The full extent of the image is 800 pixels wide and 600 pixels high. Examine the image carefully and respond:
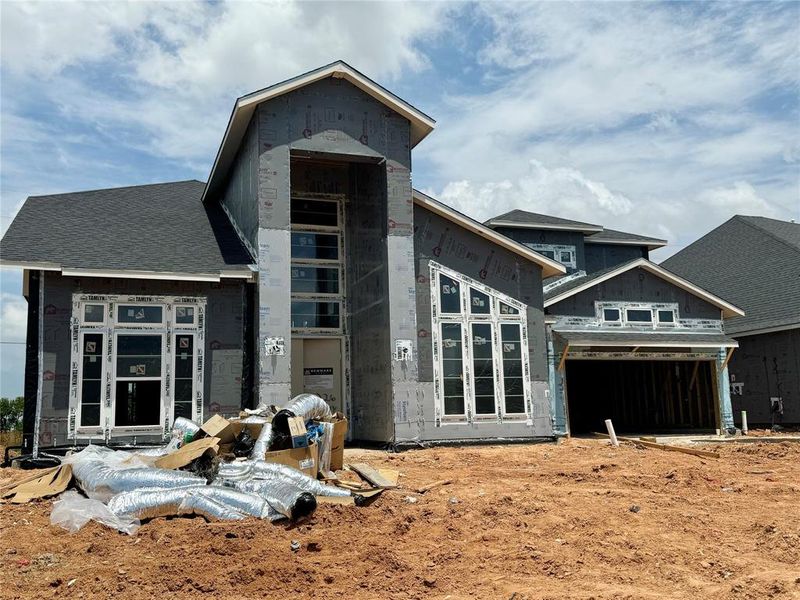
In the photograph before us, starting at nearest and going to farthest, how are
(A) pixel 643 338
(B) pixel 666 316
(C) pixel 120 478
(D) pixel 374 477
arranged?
(C) pixel 120 478
(D) pixel 374 477
(A) pixel 643 338
(B) pixel 666 316

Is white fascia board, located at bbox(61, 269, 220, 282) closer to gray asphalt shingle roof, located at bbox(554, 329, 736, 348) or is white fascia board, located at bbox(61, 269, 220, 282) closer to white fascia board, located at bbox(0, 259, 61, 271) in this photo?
white fascia board, located at bbox(0, 259, 61, 271)

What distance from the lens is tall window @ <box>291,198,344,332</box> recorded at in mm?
19438

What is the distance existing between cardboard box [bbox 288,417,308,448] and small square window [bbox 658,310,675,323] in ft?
49.0

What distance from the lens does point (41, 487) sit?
9711mm

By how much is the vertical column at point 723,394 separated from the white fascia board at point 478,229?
6.88 meters

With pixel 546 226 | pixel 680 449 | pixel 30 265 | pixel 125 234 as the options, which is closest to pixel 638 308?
pixel 546 226

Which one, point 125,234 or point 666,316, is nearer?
point 125,234

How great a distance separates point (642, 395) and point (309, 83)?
17811mm

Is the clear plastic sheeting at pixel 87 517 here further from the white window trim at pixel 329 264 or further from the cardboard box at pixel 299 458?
the white window trim at pixel 329 264

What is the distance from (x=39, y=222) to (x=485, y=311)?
11.0m

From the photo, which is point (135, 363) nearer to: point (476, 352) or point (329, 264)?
point (329, 264)

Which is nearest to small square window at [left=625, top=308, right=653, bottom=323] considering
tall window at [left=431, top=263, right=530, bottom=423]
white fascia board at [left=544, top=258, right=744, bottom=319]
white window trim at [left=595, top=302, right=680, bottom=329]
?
white window trim at [left=595, top=302, right=680, bottom=329]

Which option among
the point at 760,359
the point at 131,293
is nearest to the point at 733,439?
the point at 760,359

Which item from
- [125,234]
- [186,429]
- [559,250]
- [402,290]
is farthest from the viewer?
[559,250]
